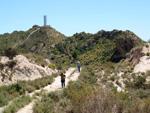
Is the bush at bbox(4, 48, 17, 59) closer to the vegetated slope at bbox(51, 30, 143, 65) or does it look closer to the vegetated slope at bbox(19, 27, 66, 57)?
the vegetated slope at bbox(51, 30, 143, 65)

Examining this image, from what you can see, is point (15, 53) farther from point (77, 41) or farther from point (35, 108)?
point (77, 41)

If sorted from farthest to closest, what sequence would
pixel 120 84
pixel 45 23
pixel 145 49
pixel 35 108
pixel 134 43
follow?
pixel 45 23, pixel 134 43, pixel 145 49, pixel 120 84, pixel 35 108

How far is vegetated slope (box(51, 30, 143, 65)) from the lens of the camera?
152 ft

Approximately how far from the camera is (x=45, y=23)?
91.7m

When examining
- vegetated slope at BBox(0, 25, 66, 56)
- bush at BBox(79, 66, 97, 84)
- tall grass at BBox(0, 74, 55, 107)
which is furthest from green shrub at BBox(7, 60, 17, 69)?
vegetated slope at BBox(0, 25, 66, 56)

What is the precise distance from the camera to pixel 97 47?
6238cm

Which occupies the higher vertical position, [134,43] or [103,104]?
[134,43]

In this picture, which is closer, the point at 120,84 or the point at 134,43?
the point at 120,84

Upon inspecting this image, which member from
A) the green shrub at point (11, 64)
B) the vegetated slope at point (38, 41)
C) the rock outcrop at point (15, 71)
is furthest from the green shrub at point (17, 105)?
the vegetated slope at point (38, 41)

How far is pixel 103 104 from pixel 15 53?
13.3 m

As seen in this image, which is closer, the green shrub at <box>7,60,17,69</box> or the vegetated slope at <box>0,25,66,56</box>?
the green shrub at <box>7,60,17,69</box>

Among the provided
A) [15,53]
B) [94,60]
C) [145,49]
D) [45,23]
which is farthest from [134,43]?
[45,23]

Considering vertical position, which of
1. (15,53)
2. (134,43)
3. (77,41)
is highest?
(77,41)

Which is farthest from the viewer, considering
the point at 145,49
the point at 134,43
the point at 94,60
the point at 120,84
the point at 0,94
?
the point at 94,60
